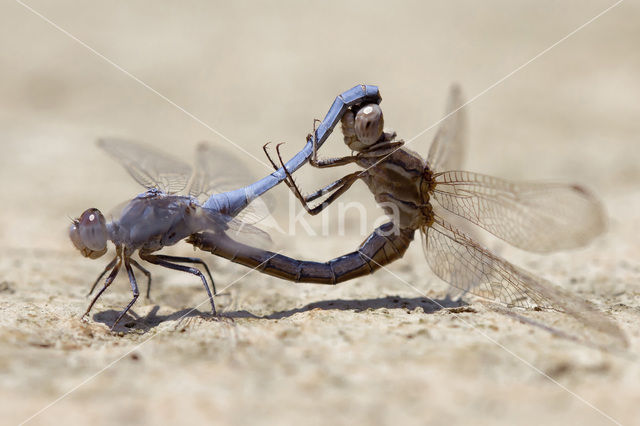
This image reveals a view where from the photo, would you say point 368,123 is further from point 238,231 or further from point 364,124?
point 238,231

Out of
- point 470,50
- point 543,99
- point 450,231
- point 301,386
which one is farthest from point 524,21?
point 301,386

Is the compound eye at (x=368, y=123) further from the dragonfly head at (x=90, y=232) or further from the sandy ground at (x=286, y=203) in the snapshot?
the dragonfly head at (x=90, y=232)

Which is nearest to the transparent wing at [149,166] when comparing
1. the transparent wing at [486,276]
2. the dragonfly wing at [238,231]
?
the dragonfly wing at [238,231]

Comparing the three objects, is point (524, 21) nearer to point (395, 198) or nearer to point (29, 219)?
point (395, 198)

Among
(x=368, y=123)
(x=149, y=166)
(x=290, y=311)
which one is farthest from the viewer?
(x=149, y=166)

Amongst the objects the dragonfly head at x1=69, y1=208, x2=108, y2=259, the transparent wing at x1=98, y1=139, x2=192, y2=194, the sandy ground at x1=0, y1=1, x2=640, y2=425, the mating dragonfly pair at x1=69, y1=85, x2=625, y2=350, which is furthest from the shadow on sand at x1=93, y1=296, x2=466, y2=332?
the transparent wing at x1=98, y1=139, x2=192, y2=194

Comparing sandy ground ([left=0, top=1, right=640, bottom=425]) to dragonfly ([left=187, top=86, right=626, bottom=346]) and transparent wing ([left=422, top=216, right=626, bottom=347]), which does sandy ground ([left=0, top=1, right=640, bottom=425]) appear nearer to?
transparent wing ([left=422, top=216, right=626, bottom=347])

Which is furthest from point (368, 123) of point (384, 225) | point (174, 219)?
point (174, 219)
